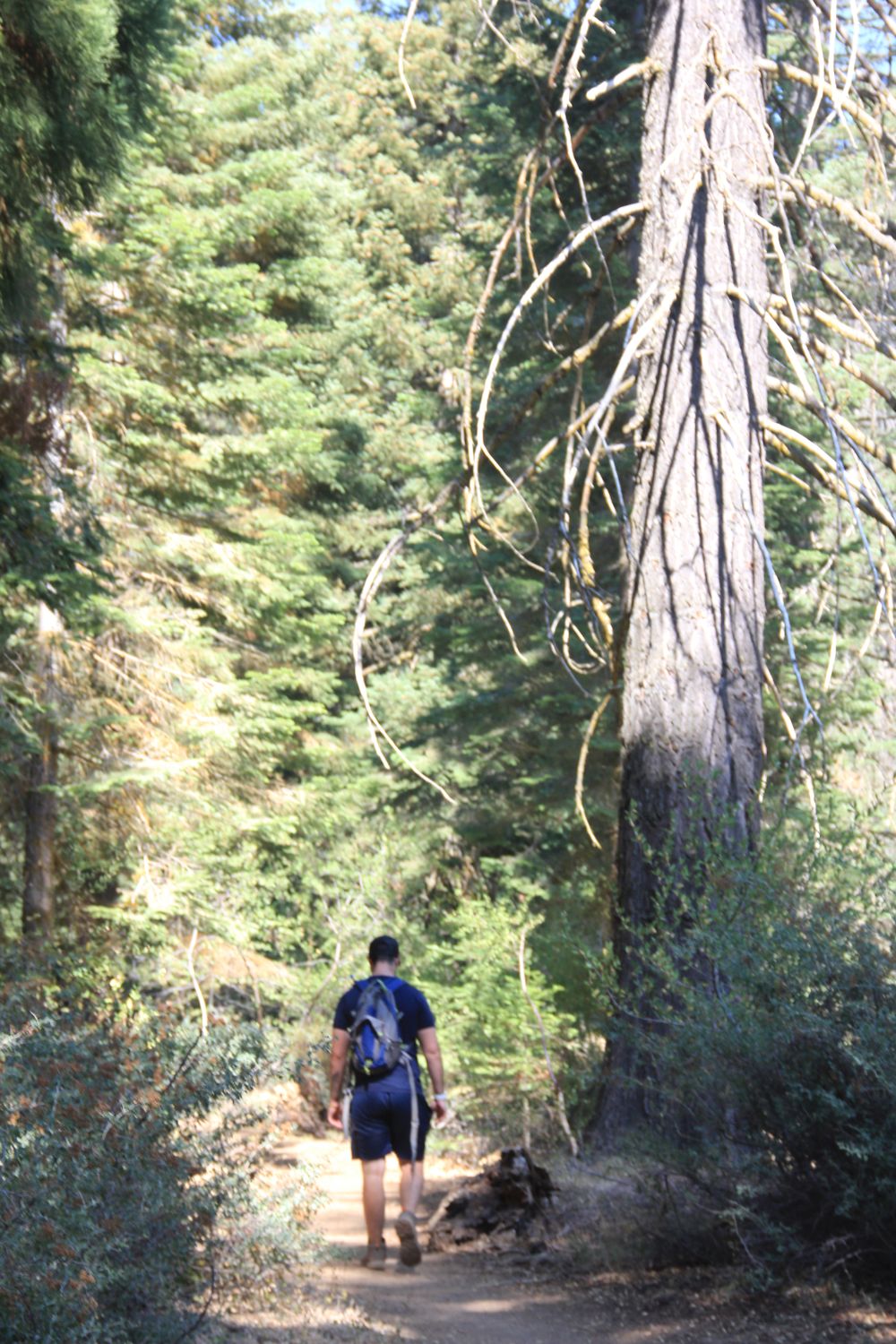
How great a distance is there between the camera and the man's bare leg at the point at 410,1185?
7.28m

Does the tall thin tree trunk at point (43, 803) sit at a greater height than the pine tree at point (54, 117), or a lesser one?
lesser

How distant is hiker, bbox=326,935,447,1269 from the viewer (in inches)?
285

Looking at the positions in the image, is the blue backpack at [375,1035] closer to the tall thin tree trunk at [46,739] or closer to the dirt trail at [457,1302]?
the dirt trail at [457,1302]

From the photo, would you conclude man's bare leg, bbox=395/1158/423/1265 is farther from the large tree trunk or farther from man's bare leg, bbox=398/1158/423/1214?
the large tree trunk

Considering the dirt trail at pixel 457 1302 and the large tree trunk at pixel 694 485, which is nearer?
the dirt trail at pixel 457 1302

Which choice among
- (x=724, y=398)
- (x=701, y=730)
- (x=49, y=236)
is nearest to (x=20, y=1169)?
(x=701, y=730)

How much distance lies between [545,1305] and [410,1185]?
1167mm

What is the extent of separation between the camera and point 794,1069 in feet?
16.7

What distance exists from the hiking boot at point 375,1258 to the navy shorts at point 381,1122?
461 mm

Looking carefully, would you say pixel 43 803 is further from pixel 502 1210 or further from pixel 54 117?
pixel 54 117

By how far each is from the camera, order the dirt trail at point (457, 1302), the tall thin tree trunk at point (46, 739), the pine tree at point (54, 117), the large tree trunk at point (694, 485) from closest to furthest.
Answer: the dirt trail at point (457, 1302), the large tree trunk at point (694, 485), the pine tree at point (54, 117), the tall thin tree trunk at point (46, 739)

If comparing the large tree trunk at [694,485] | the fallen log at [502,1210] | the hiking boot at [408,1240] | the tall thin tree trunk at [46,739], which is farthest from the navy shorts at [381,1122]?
the tall thin tree trunk at [46,739]

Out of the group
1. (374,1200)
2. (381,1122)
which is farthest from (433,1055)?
(374,1200)

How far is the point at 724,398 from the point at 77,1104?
15.6ft
